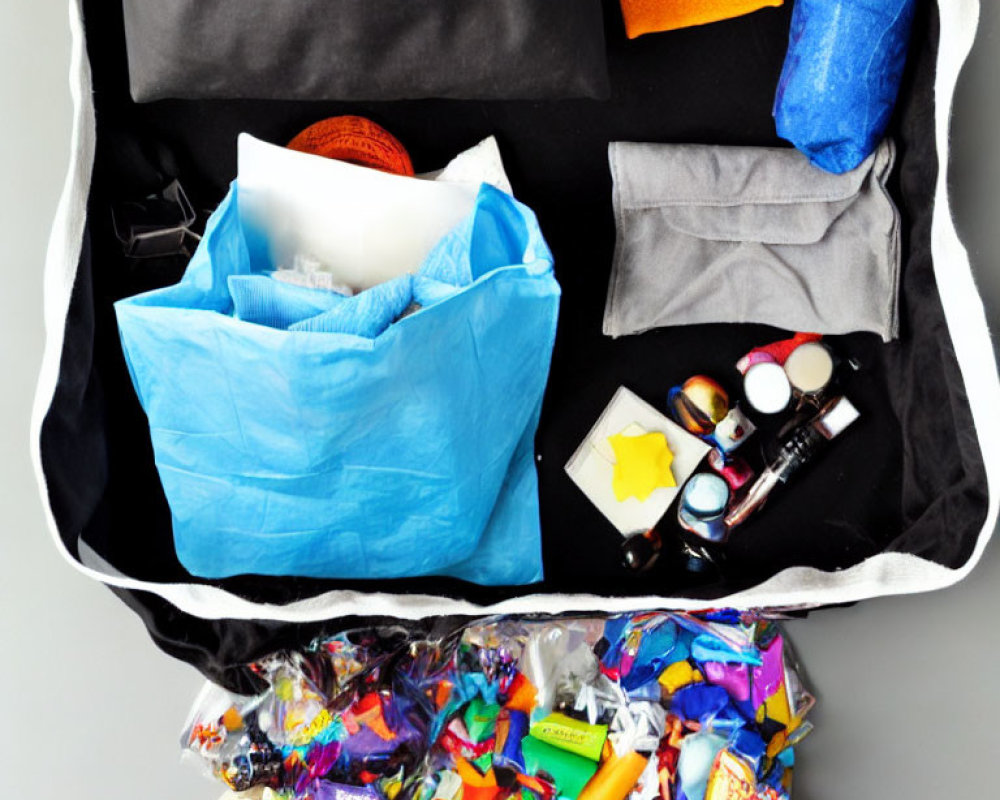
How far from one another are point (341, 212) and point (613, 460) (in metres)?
0.47

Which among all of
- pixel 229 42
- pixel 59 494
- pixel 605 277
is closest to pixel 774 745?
pixel 605 277

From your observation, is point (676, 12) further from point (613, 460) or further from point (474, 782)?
point (474, 782)

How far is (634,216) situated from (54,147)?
0.73 m

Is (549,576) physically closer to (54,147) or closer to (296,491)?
(296,491)

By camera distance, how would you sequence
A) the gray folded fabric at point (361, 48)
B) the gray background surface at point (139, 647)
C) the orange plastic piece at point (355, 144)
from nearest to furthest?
the gray folded fabric at point (361, 48)
the gray background surface at point (139, 647)
the orange plastic piece at point (355, 144)

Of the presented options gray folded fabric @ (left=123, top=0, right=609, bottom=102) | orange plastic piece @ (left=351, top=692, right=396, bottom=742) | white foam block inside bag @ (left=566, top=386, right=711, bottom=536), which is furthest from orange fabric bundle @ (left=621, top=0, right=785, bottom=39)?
orange plastic piece @ (left=351, top=692, right=396, bottom=742)

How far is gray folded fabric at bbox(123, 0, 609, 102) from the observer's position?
0.97 metres

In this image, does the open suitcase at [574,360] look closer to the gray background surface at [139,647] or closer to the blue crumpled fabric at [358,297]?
the gray background surface at [139,647]

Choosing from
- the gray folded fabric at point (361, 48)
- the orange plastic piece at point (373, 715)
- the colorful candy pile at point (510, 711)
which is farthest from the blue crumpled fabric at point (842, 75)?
the orange plastic piece at point (373, 715)

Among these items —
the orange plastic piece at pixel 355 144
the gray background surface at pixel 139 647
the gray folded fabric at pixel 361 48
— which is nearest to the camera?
the gray folded fabric at pixel 361 48

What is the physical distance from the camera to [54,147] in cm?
118

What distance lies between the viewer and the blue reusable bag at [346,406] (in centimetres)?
102

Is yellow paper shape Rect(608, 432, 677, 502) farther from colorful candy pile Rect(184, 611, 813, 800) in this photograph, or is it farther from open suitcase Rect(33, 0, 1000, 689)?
colorful candy pile Rect(184, 611, 813, 800)

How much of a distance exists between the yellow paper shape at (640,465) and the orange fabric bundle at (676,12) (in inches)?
20.1
